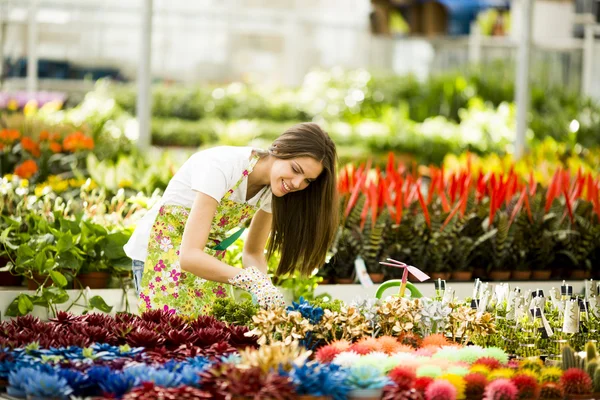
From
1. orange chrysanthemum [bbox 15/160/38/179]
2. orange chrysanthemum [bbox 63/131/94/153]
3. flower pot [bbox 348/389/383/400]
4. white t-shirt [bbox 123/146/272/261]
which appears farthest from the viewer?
orange chrysanthemum [bbox 63/131/94/153]

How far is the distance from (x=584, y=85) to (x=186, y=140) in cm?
594

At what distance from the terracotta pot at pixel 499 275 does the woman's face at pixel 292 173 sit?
6.99 ft

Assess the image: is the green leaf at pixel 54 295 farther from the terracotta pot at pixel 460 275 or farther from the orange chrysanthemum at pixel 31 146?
the orange chrysanthemum at pixel 31 146

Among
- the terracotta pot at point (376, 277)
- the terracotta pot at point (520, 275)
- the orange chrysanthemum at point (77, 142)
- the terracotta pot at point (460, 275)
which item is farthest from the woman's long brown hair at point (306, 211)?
the orange chrysanthemum at point (77, 142)

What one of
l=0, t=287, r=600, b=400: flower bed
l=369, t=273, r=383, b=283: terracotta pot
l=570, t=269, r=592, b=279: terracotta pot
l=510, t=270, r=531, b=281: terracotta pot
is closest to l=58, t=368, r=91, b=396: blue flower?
l=0, t=287, r=600, b=400: flower bed

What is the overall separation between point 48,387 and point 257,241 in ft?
4.04

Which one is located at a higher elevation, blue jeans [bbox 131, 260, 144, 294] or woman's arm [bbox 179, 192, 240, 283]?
woman's arm [bbox 179, 192, 240, 283]

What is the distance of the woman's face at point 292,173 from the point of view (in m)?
2.95

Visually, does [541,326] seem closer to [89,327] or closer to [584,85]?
[89,327]

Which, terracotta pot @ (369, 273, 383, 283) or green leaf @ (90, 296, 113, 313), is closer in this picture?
green leaf @ (90, 296, 113, 313)

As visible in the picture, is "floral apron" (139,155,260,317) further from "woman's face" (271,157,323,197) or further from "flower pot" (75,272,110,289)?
"flower pot" (75,272,110,289)

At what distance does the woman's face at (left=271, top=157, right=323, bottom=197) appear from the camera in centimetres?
295

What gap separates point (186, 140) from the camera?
1371 centimetres

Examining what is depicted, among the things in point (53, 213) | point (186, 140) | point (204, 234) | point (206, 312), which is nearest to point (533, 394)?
point (204, 234)
